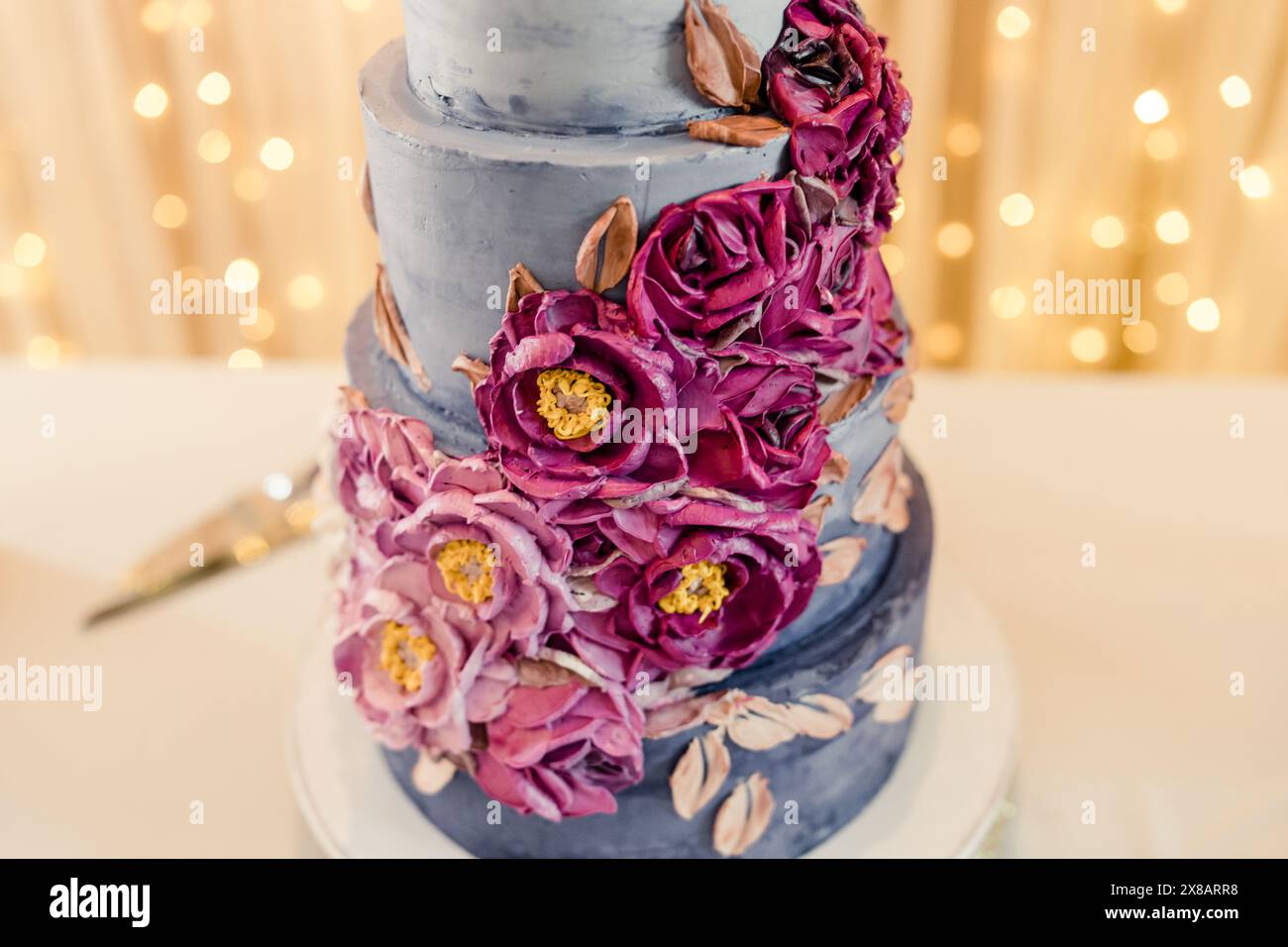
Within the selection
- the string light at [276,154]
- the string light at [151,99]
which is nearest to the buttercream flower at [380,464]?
the string light at [276,154]

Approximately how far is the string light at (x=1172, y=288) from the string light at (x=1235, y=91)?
32cm

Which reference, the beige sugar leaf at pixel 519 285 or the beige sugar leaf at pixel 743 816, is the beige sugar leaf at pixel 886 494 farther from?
the beige sugar leaf at pixel 519 285

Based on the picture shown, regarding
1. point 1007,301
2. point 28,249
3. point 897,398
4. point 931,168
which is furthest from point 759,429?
point 28,249

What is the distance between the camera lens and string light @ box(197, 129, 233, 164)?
6.98 ft

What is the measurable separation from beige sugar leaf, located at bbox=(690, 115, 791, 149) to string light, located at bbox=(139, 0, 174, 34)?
1582mm

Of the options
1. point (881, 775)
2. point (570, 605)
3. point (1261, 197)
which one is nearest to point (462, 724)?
point (570, 605)

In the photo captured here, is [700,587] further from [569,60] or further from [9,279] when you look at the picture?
[9,279]

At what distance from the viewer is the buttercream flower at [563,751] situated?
0.91 m

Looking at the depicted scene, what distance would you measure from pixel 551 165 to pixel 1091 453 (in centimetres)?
106

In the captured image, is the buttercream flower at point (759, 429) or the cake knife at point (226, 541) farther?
the cake knife at point (226, 541)

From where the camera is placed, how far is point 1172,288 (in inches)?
84.5

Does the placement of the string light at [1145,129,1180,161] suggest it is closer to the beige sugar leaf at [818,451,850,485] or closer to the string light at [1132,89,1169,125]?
the string light at [1132,89,1169,125]

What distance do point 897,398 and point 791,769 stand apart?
1.08ft

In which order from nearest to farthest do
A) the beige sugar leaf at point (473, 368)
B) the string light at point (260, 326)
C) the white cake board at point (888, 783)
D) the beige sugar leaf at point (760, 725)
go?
the beige sugar leaf at point (473, 368)
the beige sugar leaf at point (760, 725)
the white cake board at point (888, 783)
the string light at point (260, 326)
